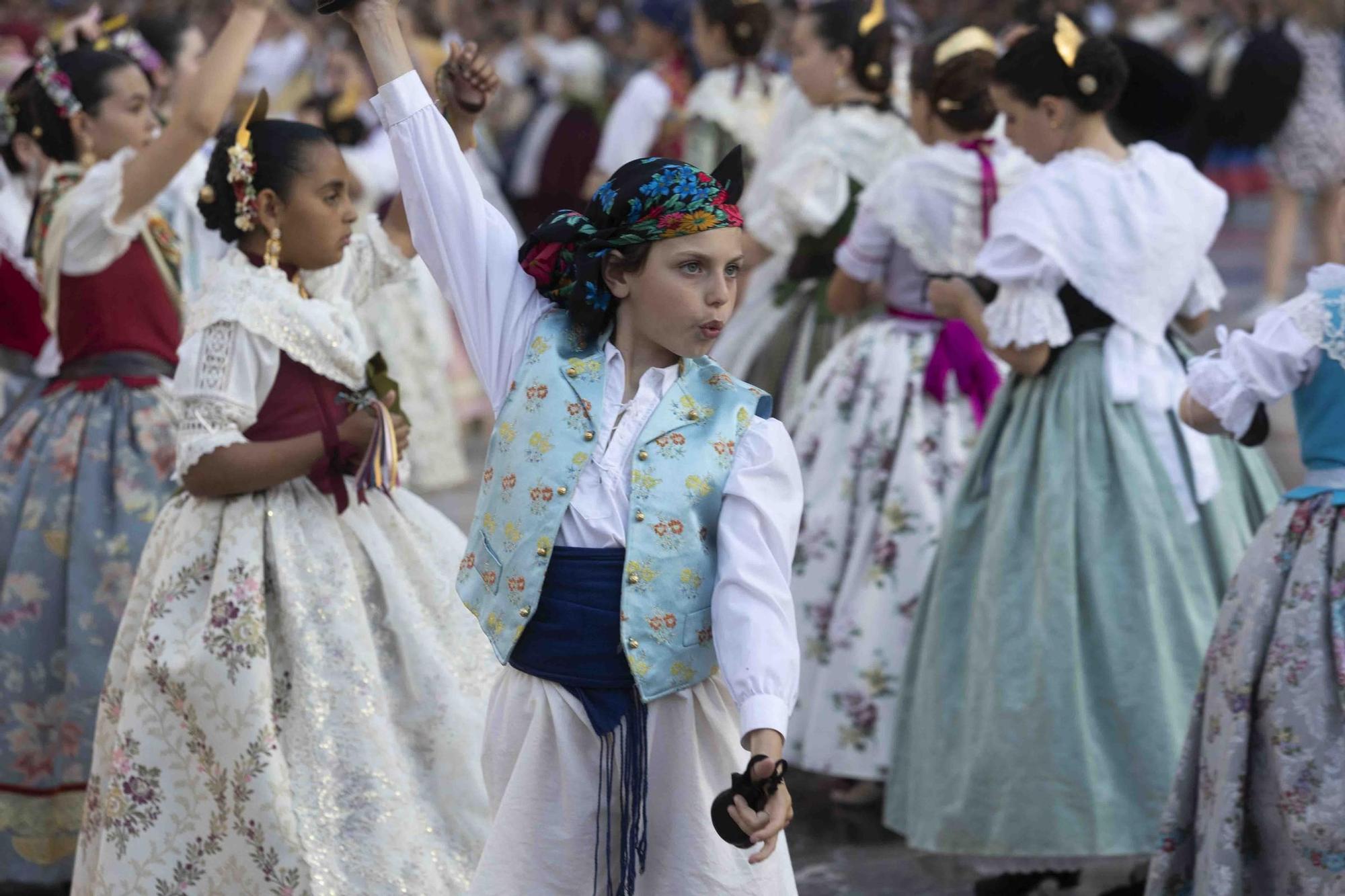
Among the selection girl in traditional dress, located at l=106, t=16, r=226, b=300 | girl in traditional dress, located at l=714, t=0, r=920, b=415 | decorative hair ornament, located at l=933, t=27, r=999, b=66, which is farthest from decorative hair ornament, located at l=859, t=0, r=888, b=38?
girl in traditional dress, located at l=106, t=16, r=226, b=300

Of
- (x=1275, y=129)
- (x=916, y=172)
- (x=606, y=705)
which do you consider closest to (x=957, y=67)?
(x=916, y=172)

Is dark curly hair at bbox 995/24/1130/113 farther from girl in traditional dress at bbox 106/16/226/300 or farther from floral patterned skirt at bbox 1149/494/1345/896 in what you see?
girl in traditional dress at bbox 106/16/226/300

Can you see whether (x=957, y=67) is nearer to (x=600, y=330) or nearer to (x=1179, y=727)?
(x=1179, y=727)

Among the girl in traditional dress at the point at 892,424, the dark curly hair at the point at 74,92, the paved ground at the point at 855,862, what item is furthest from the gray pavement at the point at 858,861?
the dark curly hair at the point at 74,92

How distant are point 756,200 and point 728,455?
9.39 feet

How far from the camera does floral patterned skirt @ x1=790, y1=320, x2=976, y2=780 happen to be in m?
4.39

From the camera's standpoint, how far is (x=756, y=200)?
203 inches

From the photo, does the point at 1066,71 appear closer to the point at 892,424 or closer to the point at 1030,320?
the point at 1030,320

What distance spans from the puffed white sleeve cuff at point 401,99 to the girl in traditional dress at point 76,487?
1301 mm

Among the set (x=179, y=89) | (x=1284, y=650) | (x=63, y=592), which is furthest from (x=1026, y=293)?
(x=179, y=89)

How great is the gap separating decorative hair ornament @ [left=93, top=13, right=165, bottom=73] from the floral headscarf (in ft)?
6.84

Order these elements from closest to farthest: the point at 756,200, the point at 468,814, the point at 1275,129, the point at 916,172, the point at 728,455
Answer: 1. the point at 728,455
2. the point at 468,814
3. the point at 916,172
4. the point at 756,200
5. the point at 1275,129

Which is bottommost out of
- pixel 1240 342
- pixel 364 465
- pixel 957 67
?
pixel 364 465

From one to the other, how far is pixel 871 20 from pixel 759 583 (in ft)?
9.85
